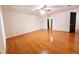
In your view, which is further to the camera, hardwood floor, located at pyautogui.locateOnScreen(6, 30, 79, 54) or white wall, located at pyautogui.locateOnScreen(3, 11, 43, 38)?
hardwood floor, located at pyautogui.locateOnScreen(6, 30, 79, 54)

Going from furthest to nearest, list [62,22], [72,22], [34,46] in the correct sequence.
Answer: [62,22]
[72,22]
[34,46]

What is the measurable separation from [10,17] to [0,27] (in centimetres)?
84

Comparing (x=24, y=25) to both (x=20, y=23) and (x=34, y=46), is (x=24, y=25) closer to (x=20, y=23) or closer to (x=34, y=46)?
(x=20, y=23)

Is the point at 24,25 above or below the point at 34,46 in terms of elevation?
above

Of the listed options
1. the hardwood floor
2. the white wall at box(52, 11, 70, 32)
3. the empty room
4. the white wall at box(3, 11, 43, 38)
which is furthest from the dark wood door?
the white wall at box(3, 11, 43, 38)

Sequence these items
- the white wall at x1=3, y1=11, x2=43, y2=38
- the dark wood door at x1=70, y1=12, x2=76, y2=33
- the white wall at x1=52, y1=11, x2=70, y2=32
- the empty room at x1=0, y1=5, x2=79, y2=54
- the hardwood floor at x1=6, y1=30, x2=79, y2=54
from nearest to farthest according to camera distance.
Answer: the empty room at x1=0, y1=5, x2=79, y2=54, the white wall at x1=3, y1=11, x2=43, y2=38, the hardwood floor at x1=6, y1=30, x2=79, y2=54, the dark wood door at x1=70, y1=12, x2=76, y2=33, the white wall at x1=52, y1=11, x2=70, y2=32

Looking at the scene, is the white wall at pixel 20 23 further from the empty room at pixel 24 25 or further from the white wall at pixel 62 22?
the white wall at pixel 62 22

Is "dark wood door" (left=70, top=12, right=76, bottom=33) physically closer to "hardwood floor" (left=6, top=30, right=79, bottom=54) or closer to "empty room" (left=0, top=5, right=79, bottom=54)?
"hardwood floor" (left=6, top=30, right=79, bottom=54)

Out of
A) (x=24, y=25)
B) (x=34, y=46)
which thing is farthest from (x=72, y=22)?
(x=24, y=25)
